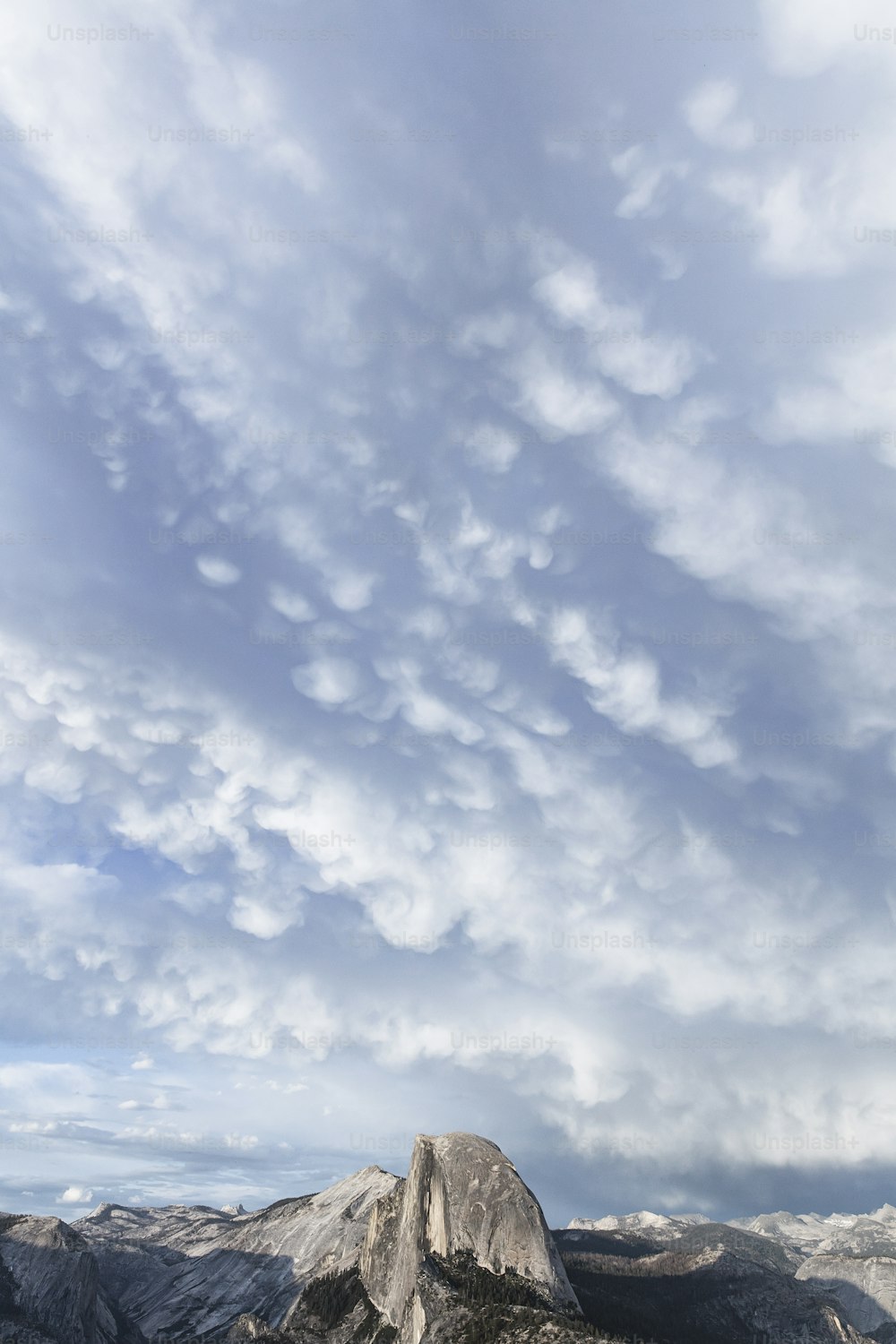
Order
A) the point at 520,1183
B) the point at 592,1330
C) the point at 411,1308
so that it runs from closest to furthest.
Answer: the point at 592,1330 < the point at 411,1308 < the point at 520,1183

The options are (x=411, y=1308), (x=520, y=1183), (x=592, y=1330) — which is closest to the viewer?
(x=592, y=1330)

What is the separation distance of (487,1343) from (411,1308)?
3986cm

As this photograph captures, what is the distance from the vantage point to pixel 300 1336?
199625 millimetres

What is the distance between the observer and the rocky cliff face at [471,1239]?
172375mm

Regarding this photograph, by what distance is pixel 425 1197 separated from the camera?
650ft

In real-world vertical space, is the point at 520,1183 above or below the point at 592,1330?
above

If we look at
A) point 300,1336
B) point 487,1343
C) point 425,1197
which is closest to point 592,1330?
point 487,1343

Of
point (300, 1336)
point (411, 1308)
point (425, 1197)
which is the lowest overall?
point (300, 1336)

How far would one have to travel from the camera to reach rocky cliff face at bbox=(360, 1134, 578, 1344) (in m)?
172

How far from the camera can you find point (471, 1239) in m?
182

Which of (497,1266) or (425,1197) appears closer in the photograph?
(497,1266)

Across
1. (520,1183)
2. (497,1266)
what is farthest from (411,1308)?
(520,1183)

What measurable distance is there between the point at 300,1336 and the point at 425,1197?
49076mm

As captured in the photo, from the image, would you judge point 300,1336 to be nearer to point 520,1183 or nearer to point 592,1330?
point 520,1183
